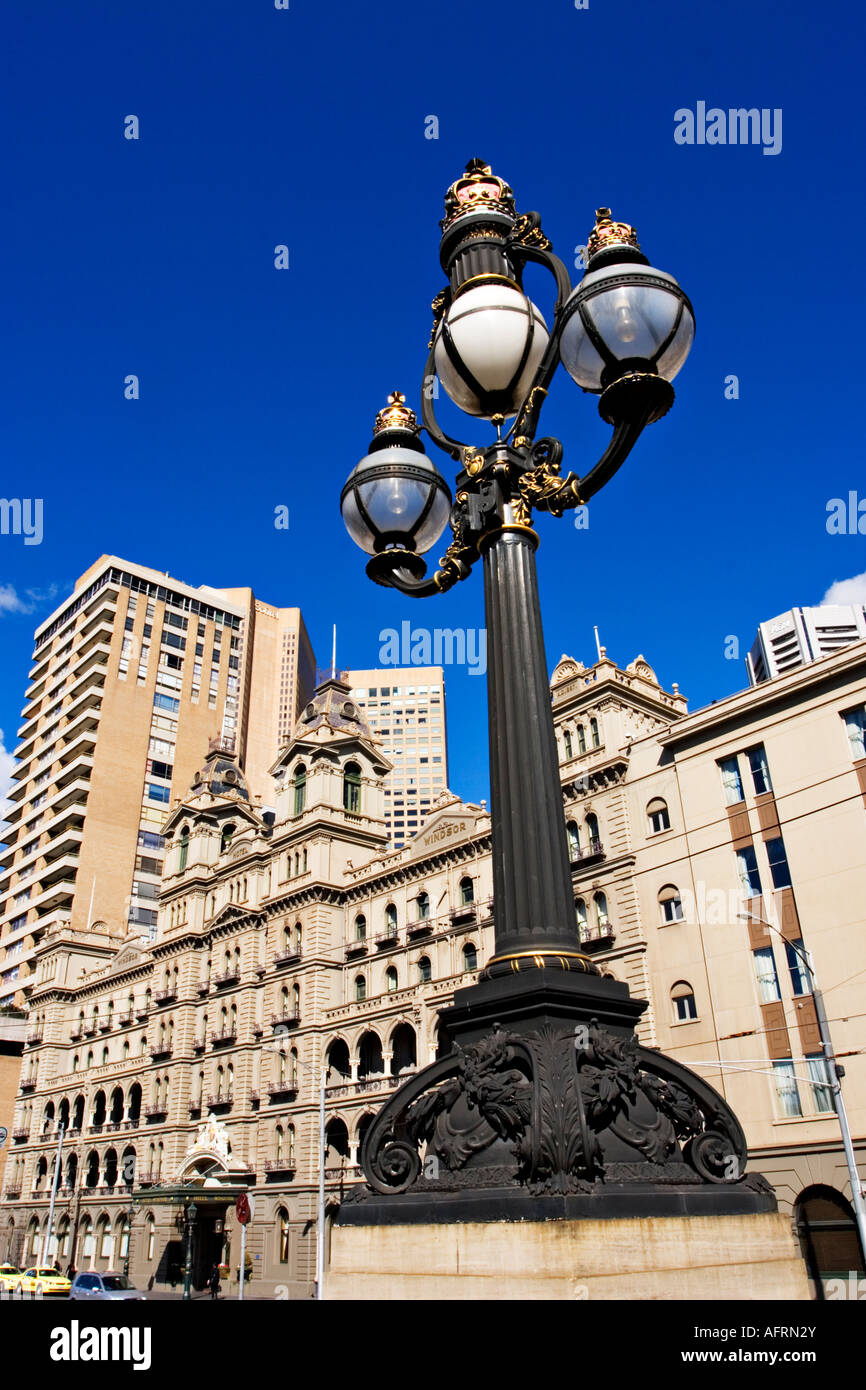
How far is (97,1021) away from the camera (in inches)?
2566

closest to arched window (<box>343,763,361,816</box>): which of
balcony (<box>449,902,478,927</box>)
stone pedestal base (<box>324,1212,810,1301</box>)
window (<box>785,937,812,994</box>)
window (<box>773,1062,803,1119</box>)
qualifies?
balcony (<box>449,902,478,927</box>)

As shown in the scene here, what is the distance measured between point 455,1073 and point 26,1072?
76.7 meters

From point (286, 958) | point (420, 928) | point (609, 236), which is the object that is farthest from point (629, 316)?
point (286, 958)

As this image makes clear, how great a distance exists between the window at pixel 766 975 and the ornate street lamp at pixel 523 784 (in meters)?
26.2

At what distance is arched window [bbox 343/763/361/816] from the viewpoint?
49844mm

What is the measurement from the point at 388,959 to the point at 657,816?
14.8 metres

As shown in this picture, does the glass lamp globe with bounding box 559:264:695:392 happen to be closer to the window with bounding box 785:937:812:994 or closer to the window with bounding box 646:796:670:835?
the window with bounding box 785:937:812:994

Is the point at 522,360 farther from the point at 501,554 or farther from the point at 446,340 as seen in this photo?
the point at 501,554

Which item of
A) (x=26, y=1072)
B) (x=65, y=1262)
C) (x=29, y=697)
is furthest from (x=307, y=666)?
(x=65, y=1262)

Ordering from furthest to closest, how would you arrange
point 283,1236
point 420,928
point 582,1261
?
point 283,1236
point 420,928
point 582,1261

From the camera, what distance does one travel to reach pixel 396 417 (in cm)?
781

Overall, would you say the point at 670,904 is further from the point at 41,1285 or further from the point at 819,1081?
the point at 41,1285

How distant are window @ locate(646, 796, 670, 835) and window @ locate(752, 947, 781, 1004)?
18.4 ft

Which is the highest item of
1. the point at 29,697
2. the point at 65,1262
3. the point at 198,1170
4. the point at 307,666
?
the point at 307,666
